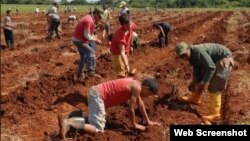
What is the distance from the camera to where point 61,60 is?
15180mm

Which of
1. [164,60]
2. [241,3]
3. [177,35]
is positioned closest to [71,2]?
[241,3]

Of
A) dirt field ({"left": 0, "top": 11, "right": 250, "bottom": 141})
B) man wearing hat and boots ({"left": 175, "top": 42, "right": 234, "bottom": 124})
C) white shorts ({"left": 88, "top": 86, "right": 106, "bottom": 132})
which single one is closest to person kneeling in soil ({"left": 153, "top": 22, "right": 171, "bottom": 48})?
dirt field ({"left": 0, "top": 11, "right": 250, "bottom": 141})

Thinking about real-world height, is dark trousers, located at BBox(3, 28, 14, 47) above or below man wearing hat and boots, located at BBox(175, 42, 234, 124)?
below

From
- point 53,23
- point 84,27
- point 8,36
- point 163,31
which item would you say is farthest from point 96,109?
point 53,23

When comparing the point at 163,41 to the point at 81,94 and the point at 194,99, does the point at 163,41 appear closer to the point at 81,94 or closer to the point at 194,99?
the point at 81,94

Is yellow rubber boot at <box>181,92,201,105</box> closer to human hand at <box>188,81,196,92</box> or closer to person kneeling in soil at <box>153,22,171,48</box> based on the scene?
human hand at <box>188,81,196,92</box>

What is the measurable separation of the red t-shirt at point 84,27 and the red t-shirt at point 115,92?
278cm

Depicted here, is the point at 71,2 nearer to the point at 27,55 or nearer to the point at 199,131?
the point at 27,55

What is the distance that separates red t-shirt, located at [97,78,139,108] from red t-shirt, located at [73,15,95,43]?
278 cm

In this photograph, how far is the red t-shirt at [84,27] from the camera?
1003 centimetres

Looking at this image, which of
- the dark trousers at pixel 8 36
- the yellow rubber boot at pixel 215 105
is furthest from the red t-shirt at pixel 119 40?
the dark trousers at pixel 8 36

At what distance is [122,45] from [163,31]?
7567mm

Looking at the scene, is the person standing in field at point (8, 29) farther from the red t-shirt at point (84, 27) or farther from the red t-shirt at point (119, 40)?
the red t-shirt at point (119, 40)

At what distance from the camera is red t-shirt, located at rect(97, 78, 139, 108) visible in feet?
24.2
